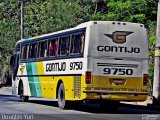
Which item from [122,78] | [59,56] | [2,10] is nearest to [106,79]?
[122,78]

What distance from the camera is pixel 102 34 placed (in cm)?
1912

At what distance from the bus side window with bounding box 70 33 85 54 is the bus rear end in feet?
2.01

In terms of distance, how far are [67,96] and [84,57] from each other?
219cm

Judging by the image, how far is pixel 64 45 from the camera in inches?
836

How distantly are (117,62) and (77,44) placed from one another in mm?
1754

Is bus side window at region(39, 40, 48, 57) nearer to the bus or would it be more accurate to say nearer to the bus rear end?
the bus

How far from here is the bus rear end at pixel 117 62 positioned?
1888 cm

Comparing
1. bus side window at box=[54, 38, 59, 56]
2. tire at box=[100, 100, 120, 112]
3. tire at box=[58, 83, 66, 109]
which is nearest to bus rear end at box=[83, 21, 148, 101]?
Answer: tire at box=[100, 100, 120, 112]

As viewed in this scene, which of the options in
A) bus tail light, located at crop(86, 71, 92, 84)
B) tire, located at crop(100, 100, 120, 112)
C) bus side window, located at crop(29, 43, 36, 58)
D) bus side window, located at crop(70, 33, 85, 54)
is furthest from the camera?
bus side window, located at crop(29, 43, 36, 58)

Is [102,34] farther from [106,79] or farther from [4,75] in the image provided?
[4,75]

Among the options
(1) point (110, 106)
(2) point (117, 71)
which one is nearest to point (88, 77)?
(2) point (117, 71)

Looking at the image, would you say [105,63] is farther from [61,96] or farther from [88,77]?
[61,96]

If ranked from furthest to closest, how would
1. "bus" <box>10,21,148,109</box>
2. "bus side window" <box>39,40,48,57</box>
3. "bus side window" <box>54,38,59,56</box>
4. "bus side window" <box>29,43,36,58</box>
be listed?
"bus side window" <box>29,43,36,58</box> → "bus side window" <box>39,40,48,57</box> → "bus side window" <box>54,38,59,56</box> → "bus" <box>10,21,148,109</box>

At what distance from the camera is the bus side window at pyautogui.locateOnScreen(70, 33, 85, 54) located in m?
19.4
